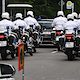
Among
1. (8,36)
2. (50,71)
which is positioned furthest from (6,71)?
(8,36)

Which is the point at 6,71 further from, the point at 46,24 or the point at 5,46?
the point at 46,24

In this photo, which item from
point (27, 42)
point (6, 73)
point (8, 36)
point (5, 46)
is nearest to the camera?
point (6, 73)

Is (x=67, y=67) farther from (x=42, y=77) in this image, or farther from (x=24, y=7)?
(x=24, y=7)

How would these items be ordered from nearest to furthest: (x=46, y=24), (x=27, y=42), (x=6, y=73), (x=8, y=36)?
(x=6, y=73) < (x=8, y=36) < (x=27, y=42) < (x=46, y=24)

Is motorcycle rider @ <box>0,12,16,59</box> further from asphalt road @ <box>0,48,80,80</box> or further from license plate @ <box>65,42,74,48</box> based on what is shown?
license plate @ <box>65,42,74,48</box>

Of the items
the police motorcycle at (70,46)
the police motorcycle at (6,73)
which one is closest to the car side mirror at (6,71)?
the police motorcycle at (6,73)

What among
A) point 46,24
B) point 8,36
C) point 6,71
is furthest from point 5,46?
point 6,71

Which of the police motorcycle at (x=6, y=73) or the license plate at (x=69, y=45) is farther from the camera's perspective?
the license plate at (x=69, y=45)

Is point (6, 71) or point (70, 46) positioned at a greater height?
point (6, 71)

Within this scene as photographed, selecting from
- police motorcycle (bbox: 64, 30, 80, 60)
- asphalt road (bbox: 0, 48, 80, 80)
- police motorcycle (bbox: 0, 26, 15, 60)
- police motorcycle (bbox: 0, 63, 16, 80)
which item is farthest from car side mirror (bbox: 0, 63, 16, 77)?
police motorcycle (bbox: 0, 26, 15, 60)

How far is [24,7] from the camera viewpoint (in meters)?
30.2

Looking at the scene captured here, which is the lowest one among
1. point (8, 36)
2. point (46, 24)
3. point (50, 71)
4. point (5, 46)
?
point (50, 71)

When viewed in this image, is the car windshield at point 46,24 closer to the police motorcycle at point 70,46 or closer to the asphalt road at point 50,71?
the police motorcycle at point 70,46

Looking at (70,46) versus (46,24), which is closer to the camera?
(70,46)
